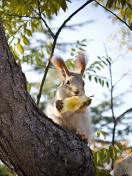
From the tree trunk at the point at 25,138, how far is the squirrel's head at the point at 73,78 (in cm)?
116

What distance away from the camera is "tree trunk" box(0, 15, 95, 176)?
208 centimetres

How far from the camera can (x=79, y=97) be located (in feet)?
10.2

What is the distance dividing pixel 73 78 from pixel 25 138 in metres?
1.61

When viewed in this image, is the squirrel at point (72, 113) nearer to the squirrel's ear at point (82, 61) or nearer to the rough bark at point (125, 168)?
the squirrel's ear at point (82, 61)

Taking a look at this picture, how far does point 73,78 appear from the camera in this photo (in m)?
3.55

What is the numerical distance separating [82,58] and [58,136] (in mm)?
1862

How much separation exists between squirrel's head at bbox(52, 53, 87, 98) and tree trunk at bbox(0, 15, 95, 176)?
1158 millimetres

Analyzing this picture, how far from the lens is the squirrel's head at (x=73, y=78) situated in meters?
3.37

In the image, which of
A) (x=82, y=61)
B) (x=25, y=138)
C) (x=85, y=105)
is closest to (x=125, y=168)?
(x=85, y=105)

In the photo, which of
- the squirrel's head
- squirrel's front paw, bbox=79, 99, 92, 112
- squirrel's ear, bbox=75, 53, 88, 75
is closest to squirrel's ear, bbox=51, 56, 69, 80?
the squirrel's head

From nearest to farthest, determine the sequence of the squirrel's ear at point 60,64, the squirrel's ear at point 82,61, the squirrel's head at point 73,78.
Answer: the squirrel's head at point 73,78 → the squirrel's ear at point 60,64 → the squirrel's ear at point 82,61

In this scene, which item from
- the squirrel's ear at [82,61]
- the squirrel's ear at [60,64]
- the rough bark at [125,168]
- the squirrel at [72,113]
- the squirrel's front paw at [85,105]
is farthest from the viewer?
the squirrel's ear at [82,61]

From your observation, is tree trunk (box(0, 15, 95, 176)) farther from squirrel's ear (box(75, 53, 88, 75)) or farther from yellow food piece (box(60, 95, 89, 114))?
squirrel's ear (box(75, 53, 88, 75))

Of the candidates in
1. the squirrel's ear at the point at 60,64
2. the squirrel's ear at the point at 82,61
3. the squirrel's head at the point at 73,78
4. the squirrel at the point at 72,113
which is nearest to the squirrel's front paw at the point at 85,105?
the squirrel at the point at 72,113
